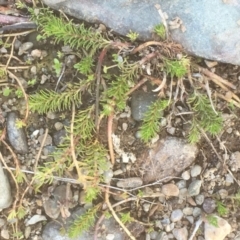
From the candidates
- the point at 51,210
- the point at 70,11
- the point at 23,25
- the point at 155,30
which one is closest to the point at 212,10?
the point at 155,30

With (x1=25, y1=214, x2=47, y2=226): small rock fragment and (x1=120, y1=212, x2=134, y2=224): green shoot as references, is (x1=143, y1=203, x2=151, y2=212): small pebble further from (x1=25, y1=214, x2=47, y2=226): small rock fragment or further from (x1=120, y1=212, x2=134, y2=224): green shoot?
(x1=25, y1=214, x2=47, y2=226): small rock fragment

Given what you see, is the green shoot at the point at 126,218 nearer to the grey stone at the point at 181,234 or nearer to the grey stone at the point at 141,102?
the grey stone at the point at 181,234

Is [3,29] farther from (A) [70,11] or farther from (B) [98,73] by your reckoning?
(B) [98,73]

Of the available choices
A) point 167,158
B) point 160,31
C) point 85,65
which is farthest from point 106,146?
point 160,31

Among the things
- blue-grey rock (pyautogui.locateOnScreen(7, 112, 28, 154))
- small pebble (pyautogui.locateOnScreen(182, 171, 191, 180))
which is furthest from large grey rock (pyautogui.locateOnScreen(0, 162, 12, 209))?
small pebble (pyautogui.locateOnScreen(182, 171, 191, 180))

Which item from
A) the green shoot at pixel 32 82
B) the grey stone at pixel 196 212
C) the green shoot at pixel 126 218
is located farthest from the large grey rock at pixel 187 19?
the green shoot at pixel 126 218

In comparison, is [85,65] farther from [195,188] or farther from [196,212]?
[196,212]
